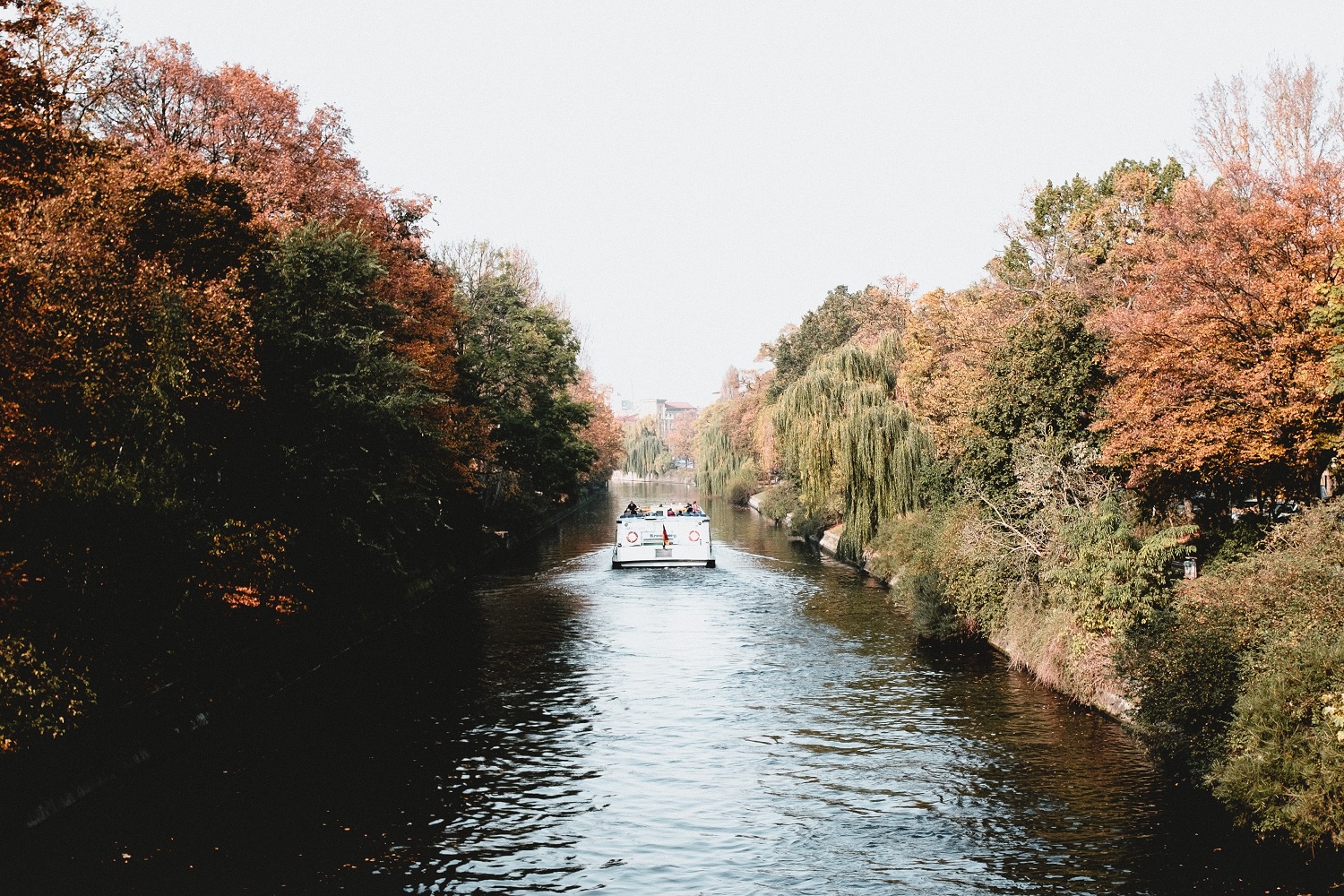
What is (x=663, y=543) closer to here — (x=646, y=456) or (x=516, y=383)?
(x=516, y=383)

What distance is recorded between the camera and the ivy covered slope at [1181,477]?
48.8ft

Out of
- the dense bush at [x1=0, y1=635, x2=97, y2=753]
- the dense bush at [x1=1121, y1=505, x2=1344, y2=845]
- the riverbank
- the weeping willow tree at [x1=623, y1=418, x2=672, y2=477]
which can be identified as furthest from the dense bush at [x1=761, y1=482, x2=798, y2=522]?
the weeping willow tree at [x1=623, y1=418, x2=672, y2=477]

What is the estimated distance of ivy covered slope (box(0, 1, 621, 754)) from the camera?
1544 cm

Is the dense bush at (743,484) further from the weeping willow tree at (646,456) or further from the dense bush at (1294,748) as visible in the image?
the dense bush at (1294,748)

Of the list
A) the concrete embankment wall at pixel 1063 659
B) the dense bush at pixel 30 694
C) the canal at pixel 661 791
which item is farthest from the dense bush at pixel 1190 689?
the dense bush at pixel 30 694

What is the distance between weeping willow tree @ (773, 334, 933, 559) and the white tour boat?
4.47 m

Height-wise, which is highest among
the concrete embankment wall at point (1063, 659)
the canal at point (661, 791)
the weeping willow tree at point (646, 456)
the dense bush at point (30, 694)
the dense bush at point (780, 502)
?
the weeping willow tree at point (646, 456)

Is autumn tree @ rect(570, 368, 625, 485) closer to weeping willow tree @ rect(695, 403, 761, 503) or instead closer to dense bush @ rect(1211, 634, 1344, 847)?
weeping willow tree @ rect(695, 403, 761, 503)

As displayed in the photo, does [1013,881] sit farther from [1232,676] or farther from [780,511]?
[780,511]

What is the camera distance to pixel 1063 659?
21688mm

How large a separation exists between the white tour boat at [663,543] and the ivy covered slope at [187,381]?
7.02 meters

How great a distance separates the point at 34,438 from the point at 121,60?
64.2 ft


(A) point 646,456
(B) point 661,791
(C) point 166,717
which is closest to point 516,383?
(C) point 166,717

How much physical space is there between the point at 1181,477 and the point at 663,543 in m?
23.8
